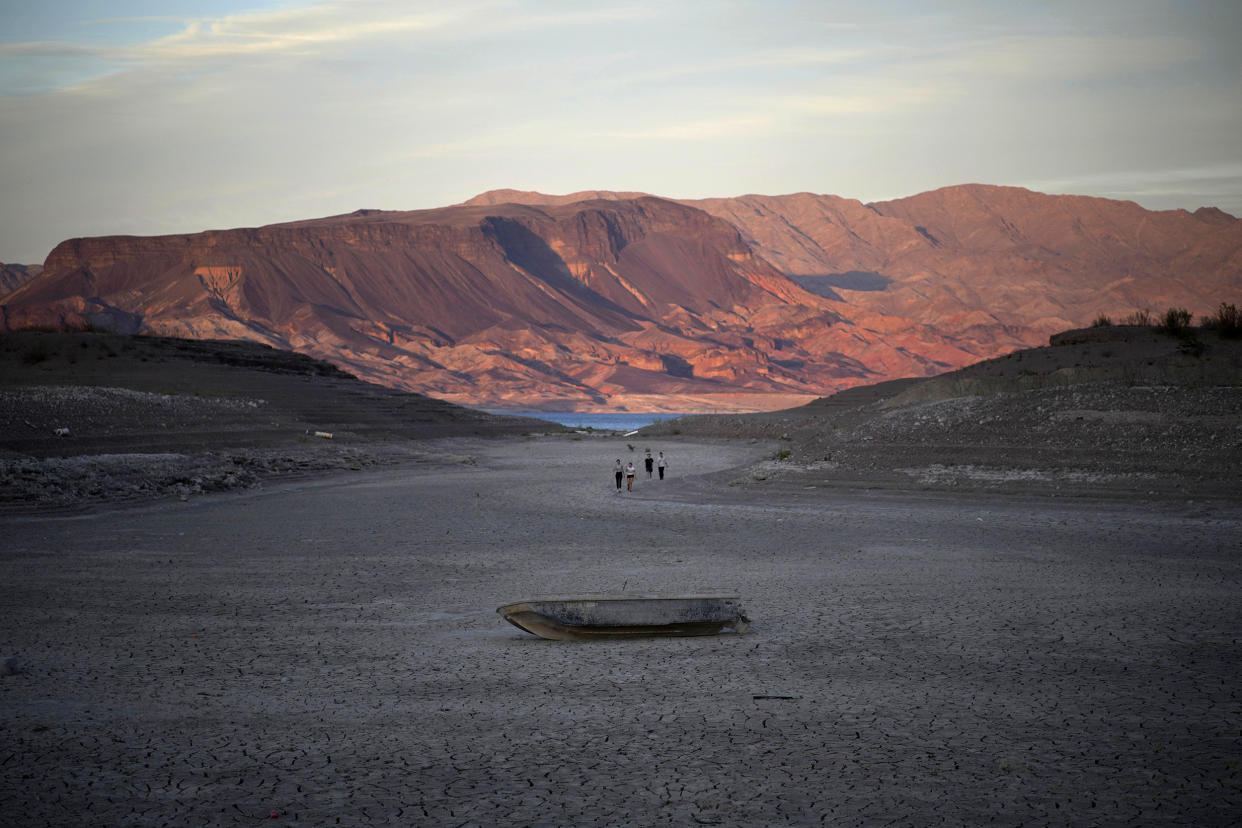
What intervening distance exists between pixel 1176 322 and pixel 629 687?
1340 inches

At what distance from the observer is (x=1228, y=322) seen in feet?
111

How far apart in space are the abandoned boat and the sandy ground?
0.62 ft

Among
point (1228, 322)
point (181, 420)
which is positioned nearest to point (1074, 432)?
point (1228, 322)

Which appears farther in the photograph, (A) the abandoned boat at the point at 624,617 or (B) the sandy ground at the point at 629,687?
(A) the abandoned boat at the point at 624,617

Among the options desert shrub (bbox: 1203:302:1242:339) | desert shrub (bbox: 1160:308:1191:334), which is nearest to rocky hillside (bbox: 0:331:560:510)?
desert shrub (bbox: 1160:308:1191:334)

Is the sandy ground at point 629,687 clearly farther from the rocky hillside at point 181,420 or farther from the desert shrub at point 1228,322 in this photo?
the desert shrub at point 1228,322

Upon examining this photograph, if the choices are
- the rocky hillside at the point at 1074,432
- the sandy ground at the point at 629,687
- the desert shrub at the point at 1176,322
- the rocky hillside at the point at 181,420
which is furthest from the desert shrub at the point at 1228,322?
the rocky hillside at the point at 181,420

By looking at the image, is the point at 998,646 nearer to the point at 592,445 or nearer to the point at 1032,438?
the point at 1032,438

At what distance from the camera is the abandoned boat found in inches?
395

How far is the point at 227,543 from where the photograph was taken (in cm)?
1727

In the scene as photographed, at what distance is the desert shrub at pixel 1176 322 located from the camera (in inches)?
1377

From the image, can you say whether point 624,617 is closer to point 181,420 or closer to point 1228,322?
point 1228,322

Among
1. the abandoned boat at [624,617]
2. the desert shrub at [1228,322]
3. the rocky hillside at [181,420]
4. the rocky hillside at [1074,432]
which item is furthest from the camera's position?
A: the desert shrub at [1228,322]

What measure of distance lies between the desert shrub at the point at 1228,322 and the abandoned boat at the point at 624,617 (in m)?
30.1
